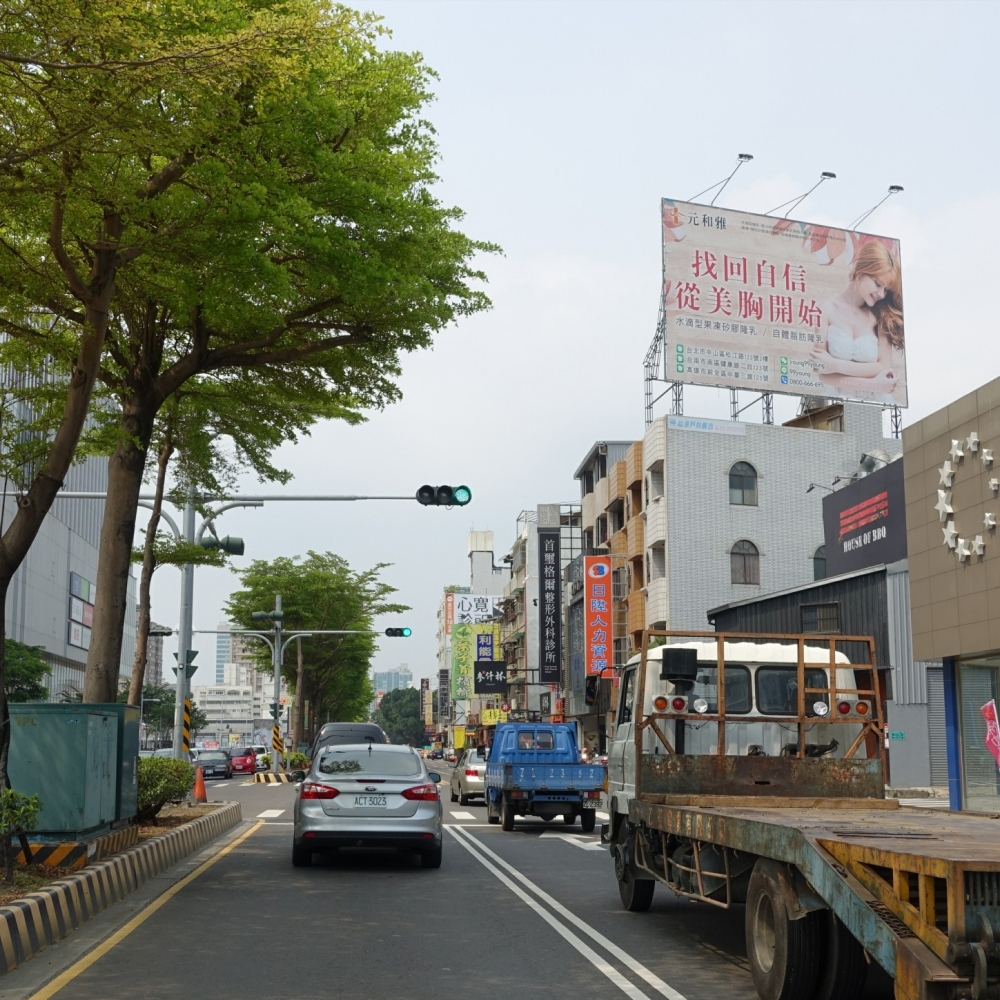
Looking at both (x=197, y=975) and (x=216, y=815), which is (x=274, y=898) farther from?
(x=216, y=815)

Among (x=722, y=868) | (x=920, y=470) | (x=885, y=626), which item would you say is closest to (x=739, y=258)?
(x=885, y=626)

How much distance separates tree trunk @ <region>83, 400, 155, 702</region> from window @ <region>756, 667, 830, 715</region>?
9329mm

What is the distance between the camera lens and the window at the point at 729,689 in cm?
1182

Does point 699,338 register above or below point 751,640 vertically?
above

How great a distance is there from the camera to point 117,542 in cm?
1770

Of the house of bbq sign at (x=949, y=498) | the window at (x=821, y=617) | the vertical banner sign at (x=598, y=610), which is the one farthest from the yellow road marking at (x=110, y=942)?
the vertical banner sign at (x=598, y=610)

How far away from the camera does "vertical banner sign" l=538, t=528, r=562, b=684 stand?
71.8 m

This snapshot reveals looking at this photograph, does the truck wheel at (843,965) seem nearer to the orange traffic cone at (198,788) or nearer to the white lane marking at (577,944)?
the white lane marking at (577,944)

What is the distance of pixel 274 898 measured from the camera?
13.0 m

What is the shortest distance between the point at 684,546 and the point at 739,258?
10999mm

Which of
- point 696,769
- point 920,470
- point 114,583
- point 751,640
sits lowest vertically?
point 696,769

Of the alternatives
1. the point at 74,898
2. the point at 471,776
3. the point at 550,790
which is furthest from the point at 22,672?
the point at 74,898

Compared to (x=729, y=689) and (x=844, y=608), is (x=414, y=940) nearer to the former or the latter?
(x=729, y=689)

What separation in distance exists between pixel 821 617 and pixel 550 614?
35708mm
